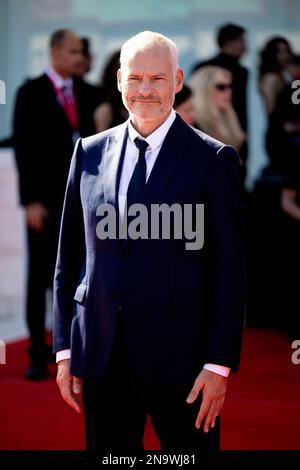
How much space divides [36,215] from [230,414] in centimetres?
136

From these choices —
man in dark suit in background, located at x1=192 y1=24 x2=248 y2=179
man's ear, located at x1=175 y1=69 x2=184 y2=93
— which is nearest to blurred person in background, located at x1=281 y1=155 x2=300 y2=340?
man in dark suit in background, located at x1=192 y1=24 x2=248 y2=179

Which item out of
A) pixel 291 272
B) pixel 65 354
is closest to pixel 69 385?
pixel 65 354

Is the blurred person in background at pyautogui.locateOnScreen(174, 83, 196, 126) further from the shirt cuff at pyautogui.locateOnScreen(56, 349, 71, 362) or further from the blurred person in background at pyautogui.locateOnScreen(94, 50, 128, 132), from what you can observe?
the shirt cuff at pyautogui.locateOnScreen(56, 349, 71, 362)

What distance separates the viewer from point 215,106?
4.58 meters

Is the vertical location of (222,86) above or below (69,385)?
above

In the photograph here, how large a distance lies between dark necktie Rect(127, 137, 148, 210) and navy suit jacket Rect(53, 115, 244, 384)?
23 mm

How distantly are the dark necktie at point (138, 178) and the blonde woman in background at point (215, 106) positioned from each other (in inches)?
94.0

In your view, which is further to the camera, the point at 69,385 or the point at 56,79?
the point at 56,79

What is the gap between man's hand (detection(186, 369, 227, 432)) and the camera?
83.5 inches

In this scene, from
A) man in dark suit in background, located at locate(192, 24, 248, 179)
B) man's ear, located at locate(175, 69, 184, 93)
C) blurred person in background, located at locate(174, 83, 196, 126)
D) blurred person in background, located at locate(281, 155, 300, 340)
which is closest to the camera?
man's ear, located at locate(175, 69, 184, 93)

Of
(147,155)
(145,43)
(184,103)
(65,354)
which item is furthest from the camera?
(184,103)

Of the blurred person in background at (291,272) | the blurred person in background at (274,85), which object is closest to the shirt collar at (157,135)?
the blurred person in background at (291,272)

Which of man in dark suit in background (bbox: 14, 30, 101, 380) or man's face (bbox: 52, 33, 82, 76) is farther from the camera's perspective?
man's face (bbox: 52, 33, 82, 76)

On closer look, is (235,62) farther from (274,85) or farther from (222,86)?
(222,86)
